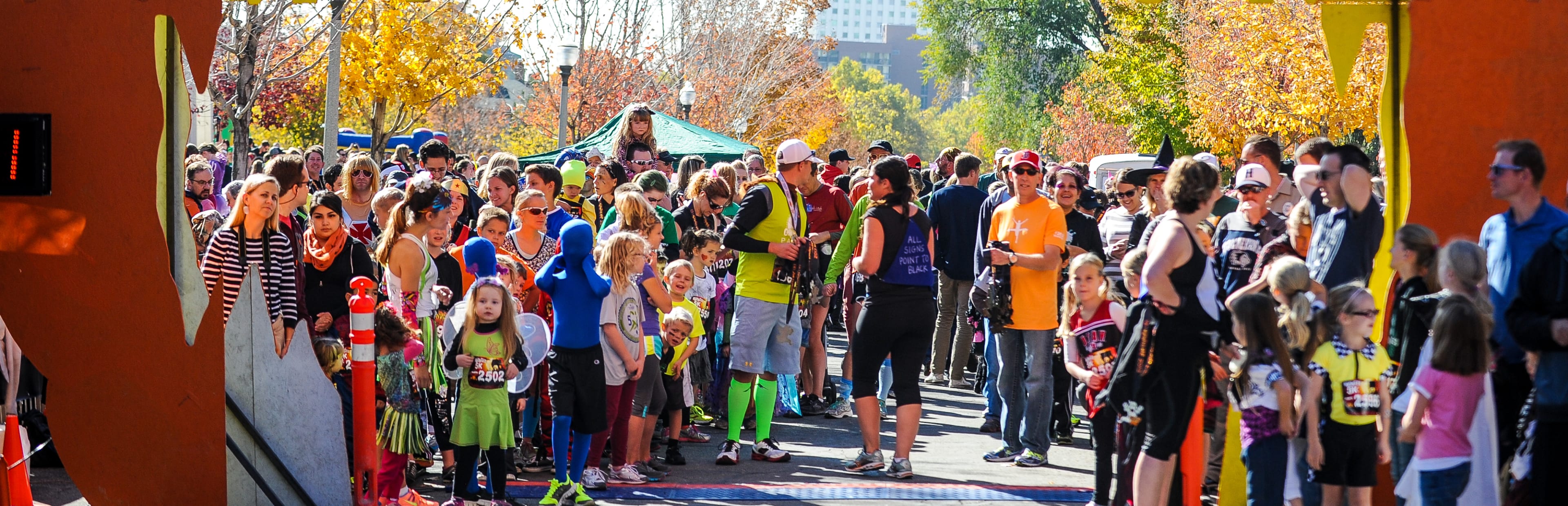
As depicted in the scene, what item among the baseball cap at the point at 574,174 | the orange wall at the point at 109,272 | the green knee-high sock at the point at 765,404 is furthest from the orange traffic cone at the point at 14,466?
the baseball cap at the point at 574,174

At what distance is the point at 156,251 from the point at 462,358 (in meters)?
1.36

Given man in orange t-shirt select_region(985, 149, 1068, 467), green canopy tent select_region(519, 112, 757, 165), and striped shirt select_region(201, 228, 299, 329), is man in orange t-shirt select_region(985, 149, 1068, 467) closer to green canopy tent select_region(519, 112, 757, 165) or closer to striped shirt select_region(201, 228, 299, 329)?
striped shirt select_region(201, 228, 299, 329)

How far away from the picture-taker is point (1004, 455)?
26.6 ft

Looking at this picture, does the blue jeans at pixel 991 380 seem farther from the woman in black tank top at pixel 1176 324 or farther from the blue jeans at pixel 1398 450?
the blue jeans at pixel 1398 450

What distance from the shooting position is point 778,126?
147 ft

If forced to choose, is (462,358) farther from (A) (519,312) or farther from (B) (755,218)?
(B) (755,218)

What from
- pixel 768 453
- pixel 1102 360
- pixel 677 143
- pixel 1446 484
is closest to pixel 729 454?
pixel 768 453

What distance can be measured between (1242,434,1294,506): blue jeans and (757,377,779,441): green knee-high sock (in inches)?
117

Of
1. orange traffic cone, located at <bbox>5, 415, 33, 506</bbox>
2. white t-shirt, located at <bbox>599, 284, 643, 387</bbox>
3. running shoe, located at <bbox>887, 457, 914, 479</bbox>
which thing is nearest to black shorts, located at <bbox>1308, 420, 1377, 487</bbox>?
running shoe, located at <bbox>887, 457, 914, 479</bbox>

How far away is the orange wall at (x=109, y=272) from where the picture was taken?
17.6 ft

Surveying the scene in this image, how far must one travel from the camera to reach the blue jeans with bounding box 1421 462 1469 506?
17.1 feet

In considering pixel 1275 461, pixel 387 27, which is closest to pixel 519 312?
pixel 1275 461

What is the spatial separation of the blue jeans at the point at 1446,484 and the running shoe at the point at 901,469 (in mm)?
2798

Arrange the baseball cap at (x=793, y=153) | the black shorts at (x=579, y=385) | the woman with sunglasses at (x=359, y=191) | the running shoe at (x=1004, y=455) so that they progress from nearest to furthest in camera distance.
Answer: the black shorts at (x=579, y=385) → the running shoe at (x=1004, y=455) → the baseball cap at (x=793, y=153) → the woman with sunglasses at (x=359, y=191)
